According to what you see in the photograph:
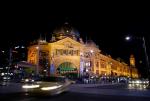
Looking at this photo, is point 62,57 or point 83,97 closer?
point 83,97

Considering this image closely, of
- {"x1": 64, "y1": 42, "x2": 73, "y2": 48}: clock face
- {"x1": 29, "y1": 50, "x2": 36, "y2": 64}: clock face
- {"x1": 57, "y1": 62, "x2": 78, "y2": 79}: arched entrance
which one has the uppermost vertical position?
{"x1": 64, "y1": 42, "x2": 73, "y2": 48}: clock face

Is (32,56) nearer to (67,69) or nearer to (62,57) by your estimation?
(62,57)

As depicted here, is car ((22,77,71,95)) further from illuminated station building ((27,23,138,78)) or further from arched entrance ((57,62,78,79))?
arched entrance ((57,62,78,79))

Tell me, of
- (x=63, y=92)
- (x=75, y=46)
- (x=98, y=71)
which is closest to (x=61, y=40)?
(x=75, y=46)

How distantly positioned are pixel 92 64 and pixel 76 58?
35.3 feet

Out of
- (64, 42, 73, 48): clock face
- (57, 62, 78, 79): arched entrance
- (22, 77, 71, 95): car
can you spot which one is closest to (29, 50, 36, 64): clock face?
(57, 62, 78, 79): arched entrance

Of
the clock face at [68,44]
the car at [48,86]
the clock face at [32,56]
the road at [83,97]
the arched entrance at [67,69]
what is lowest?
the road at [83,97]

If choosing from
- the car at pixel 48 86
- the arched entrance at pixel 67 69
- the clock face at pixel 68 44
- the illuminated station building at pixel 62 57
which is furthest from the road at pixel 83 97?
the clock face at pixel 68 44

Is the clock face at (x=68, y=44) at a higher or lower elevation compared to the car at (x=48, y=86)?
higher

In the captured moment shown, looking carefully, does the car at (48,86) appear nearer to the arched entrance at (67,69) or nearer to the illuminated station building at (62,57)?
the illuminated station building at (62,57)

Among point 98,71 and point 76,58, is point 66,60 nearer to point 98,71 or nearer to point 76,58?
point 76,58

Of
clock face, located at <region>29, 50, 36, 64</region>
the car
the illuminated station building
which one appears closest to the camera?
the car

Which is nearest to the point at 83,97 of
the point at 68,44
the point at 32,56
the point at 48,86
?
the point at 48,86

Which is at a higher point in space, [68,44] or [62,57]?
[68,44]
